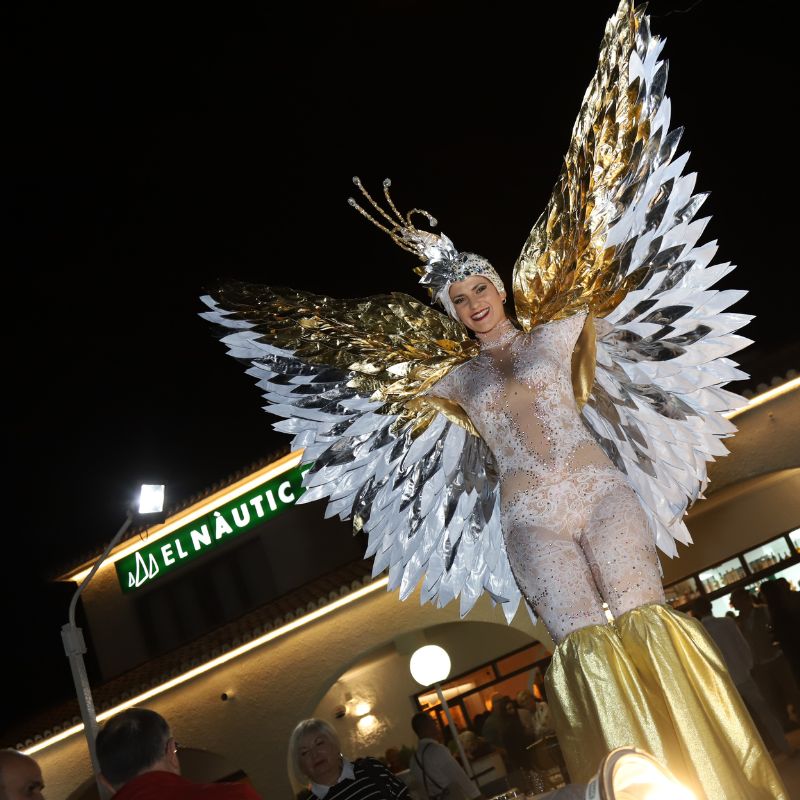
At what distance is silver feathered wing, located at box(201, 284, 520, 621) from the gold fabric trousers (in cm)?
95

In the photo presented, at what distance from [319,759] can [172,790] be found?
1.68 metres

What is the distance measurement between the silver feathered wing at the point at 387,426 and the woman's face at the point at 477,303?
12 cm

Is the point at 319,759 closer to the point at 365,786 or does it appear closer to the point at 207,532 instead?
the point at 365,786

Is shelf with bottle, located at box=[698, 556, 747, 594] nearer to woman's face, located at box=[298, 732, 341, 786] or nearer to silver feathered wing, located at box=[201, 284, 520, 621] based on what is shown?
woman's face, located at box=[298, 732, 341, 786]

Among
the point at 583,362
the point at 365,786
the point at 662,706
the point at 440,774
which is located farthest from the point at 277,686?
the point at 662,706

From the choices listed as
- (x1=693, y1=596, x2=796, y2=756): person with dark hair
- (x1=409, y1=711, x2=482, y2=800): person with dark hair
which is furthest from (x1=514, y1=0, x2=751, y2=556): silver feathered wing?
(x1=693, y1=596, x2=796, y2=756): person with dark hair

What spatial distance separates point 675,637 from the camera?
2383mm

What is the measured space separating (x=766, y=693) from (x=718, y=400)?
28.6 ft

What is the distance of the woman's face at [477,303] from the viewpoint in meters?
3.26

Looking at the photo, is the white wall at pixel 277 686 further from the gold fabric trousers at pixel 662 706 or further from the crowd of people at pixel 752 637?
the gold fabric trousers at pixel 662 706

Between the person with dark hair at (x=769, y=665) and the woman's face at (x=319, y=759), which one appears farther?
the person with dark hair at (x=769, y=665)

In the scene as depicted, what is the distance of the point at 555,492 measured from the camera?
109 inches

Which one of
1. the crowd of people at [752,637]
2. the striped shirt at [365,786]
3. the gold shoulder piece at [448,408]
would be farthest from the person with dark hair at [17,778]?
the crowd of people at [752,637]

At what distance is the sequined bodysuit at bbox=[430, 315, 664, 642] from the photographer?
8.55 ft
